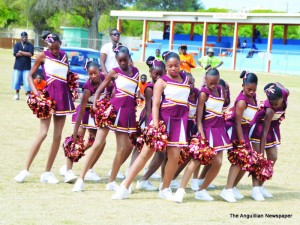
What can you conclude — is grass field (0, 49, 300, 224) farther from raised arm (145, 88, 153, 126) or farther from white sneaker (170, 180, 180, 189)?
raised arm (145, 88, 153, 126)

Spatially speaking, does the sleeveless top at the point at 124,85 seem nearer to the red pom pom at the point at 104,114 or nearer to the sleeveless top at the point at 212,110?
the red pom pom at the point at 104,114

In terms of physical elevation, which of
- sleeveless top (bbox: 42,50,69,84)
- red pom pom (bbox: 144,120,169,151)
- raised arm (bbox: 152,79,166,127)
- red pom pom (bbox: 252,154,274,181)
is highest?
sleeveless top (bbox: 42,50,69,84)

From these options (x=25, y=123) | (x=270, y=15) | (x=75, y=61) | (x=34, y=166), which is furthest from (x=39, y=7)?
(x=34, y=166)

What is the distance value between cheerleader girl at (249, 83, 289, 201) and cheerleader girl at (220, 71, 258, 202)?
15 centimetres

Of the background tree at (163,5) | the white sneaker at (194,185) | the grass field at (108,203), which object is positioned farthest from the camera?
the background tree at (163,5)

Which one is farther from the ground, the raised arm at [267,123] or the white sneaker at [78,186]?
the raised arm at [267,123]

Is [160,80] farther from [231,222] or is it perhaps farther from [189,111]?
[231,222]

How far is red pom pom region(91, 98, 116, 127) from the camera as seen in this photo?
347 inches

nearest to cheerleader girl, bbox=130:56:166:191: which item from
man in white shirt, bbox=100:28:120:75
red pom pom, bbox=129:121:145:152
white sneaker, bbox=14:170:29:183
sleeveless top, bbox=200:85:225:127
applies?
red pom pom, bbox=129:121:145:152

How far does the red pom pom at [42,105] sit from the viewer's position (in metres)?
9.05

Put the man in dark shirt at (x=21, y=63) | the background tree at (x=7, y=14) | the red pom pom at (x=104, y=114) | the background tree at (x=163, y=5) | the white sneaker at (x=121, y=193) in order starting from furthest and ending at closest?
the background tree at (x=7, y=14), the background tree at (x=163, y=5), the man in dark shirt at (x=21, y=63), the red pom pom at (x=104, y=114), the white sneaker at (x=121, y=193)

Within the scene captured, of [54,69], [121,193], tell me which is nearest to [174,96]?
[121,193]

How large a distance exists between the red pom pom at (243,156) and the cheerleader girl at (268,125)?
0.85 ft

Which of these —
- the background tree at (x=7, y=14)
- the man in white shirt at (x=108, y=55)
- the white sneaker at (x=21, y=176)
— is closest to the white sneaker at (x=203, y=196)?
the white sneaker at (x=21, y=176)
